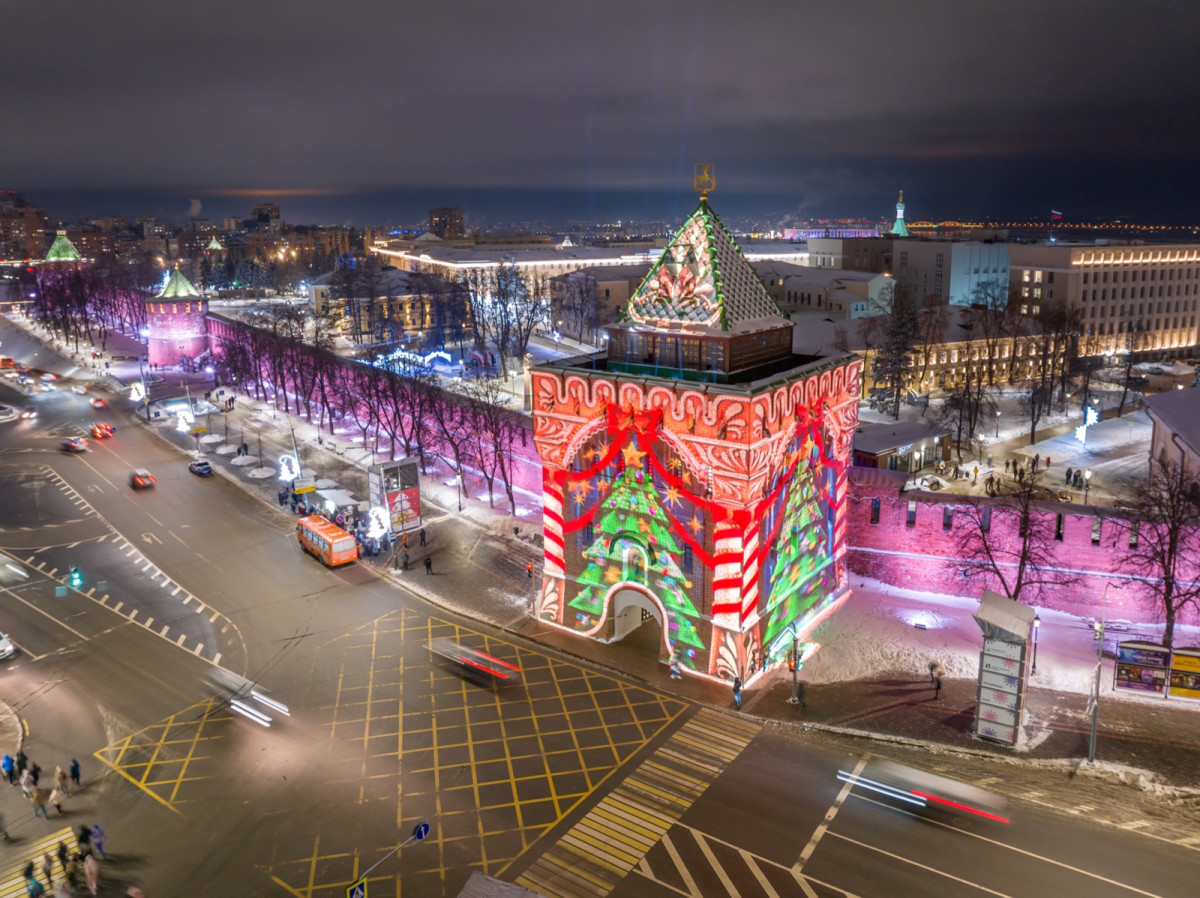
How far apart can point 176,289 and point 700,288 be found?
269ft

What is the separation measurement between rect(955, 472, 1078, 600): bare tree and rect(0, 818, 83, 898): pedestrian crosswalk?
3183 centimetres

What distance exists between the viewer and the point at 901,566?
37.3 meters

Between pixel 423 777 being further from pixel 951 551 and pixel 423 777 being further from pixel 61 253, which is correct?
pixel 61 253

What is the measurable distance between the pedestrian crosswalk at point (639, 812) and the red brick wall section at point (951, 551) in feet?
42.6

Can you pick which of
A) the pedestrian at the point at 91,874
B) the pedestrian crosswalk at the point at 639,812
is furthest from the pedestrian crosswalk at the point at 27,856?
the pedestrian crosswalk at the point at 639,812

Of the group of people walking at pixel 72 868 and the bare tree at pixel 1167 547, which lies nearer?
the group of people walking at pixel 72 868

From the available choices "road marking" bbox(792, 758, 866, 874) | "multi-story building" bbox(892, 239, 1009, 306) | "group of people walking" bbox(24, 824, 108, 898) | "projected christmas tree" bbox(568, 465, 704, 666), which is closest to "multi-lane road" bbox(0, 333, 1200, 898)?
"road marking" bbox(792, 758, 866, 874)

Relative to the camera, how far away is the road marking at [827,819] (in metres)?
21.7

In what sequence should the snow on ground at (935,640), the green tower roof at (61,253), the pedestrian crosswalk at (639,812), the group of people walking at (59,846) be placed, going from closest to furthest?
the group of people walking at (59,846) < the pedestrian crosswalk at (639,812) < the snow on ground at (935,640) < the green tower roof at (61,253)

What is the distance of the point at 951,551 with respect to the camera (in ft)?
119

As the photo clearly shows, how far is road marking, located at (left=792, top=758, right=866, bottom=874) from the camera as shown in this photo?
71.2ft

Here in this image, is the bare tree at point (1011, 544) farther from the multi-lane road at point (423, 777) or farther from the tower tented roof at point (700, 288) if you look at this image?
the tower tented roof at point (700, 288)

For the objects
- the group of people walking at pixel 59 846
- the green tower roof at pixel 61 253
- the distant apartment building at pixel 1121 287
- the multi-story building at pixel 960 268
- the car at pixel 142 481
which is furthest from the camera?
the green tower roof at pixel 61 253

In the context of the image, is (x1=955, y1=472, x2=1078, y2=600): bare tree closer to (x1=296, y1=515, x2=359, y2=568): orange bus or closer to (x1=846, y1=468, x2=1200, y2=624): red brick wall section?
(x1=846, y1=468, x2=1200, y2=624): red brick wall section
